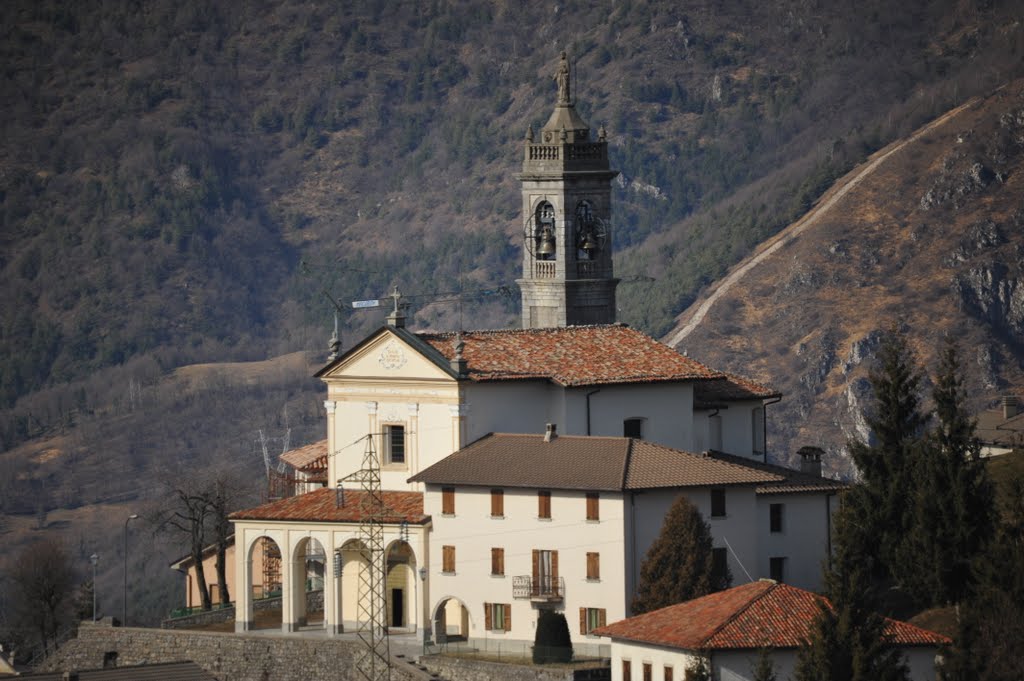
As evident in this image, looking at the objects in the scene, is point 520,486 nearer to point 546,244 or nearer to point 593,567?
point 593,567

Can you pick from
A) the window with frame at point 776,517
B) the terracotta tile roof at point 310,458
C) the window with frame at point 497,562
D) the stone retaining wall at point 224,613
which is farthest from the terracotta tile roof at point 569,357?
the terracotta tile roof at point 310,458

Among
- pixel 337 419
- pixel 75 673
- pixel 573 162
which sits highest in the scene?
pixel 573 162

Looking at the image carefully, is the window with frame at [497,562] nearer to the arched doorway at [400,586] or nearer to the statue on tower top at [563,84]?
the arched doorway at [400,586]

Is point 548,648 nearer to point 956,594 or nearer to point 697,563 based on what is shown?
point 697,563

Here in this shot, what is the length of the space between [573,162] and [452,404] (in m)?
25.1

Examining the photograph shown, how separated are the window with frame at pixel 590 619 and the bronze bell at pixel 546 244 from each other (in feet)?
103

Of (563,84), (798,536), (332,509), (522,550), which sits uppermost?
(563,84)

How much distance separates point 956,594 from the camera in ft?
329

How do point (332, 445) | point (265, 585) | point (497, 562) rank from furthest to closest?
point (265, 585)
point (332, 445)
point (497, 562)

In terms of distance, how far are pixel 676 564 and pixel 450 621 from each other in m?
9.18

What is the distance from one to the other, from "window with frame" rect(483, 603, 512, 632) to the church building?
0.14 ft

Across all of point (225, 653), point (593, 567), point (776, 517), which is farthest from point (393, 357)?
point (776, 517)

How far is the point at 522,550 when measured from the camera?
343 ft

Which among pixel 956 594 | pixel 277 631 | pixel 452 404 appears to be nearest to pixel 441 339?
pixel 452 404
